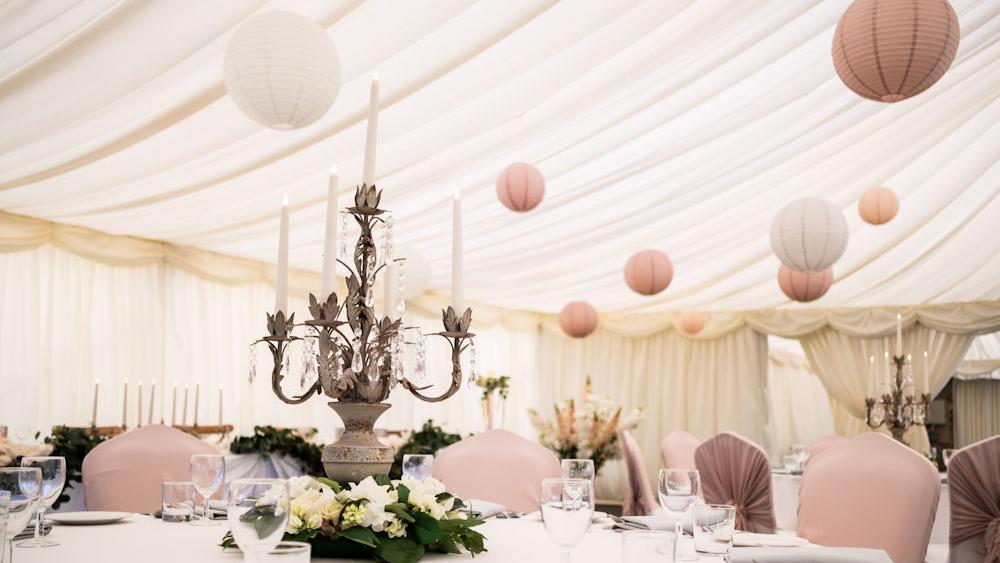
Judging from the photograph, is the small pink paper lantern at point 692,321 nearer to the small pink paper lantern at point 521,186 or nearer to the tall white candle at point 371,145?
the small pink paper lantern at point 521,186

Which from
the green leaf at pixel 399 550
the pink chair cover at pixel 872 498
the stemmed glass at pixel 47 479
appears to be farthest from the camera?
the pink chair cover at pixel 872 498

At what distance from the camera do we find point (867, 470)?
9.80 feet

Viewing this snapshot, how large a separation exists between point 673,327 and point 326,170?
6.74 metres

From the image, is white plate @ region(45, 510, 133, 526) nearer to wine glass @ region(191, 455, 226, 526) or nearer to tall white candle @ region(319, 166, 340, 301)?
wine glass @ region(191, 455, 226, 526)

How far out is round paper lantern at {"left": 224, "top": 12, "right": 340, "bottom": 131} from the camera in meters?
3.25

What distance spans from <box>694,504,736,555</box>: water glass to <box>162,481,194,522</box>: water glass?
131 centimetres

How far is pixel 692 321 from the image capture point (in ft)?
34.4

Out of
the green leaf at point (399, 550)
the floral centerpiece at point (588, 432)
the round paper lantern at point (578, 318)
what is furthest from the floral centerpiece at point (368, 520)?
the round paper lantern at point (578, 318)

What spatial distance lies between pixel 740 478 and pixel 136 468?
8.91ft

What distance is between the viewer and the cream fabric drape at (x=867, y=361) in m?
9.90

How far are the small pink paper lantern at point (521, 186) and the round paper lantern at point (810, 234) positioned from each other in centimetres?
149

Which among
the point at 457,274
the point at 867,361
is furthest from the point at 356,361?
the point at 867,361

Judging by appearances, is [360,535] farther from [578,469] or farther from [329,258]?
[578,469]

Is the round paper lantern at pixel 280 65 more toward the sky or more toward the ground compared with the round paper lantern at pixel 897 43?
more toward the ground
